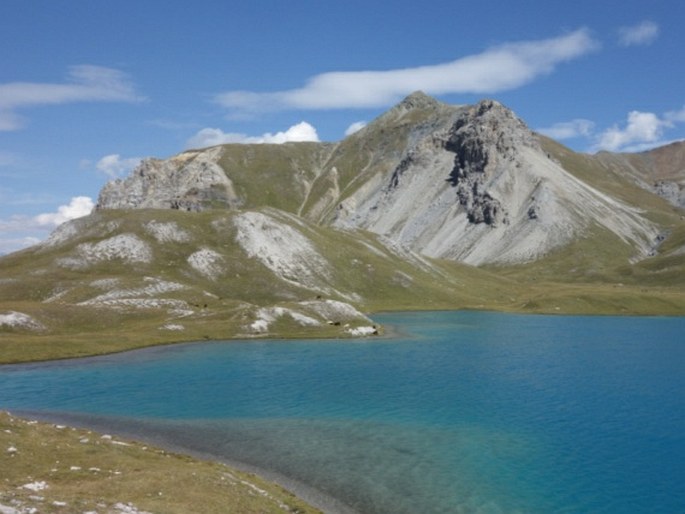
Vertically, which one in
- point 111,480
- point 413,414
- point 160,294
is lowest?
point 413,414

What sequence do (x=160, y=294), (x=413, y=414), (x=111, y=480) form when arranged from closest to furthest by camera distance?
(x=111, y=480) < (x=413, y=414) < (x=160, y=294)

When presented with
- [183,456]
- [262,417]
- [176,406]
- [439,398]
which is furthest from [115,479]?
[439,398]

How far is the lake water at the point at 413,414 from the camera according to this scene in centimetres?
4203

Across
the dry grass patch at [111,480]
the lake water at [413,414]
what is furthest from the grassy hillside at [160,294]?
the dry grass patch at [111,480]

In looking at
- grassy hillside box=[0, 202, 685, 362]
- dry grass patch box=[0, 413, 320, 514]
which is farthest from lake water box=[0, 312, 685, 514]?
grassy hillside box=[0, 202, 685, 362]

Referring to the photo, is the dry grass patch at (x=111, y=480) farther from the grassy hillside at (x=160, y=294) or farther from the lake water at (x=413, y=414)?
the grassy hillside at (x=160, y=294)

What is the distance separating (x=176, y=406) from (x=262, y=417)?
12.3 metres

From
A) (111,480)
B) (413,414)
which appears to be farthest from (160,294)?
(111,480)

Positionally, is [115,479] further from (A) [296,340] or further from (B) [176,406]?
(A) [296,340]

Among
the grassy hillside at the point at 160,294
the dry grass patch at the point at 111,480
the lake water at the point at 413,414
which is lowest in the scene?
the lake water at the point at 413,414

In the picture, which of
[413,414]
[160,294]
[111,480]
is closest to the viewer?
[111,480]

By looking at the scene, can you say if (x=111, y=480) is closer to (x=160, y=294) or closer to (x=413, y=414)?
(x=413, y=414)

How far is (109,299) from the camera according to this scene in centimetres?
14100

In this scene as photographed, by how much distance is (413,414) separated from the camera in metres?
62.1
